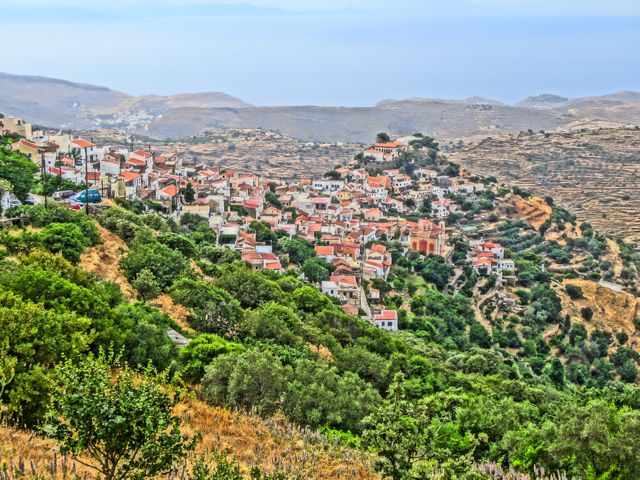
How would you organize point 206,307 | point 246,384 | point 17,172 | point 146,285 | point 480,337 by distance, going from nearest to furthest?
point 246,384
point 206,307
point 146,285
point 17,172
point 480,337

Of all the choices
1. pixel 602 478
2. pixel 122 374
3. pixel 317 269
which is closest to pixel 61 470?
pixel 122 374

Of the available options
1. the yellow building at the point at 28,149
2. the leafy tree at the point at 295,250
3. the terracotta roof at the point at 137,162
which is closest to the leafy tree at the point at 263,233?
the leafy tree at the point at 295,250

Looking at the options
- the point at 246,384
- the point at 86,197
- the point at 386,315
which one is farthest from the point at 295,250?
the point at 246,384

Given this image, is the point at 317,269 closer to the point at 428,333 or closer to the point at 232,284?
the point at 428,333

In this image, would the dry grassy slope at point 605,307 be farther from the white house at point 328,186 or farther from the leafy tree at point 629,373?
the white house at point 328,186

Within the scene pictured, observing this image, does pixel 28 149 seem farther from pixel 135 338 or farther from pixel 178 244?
pixel 135 338

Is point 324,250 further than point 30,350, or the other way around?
point 324,250

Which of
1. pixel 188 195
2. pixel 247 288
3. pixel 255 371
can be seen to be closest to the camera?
pixel 255 371
